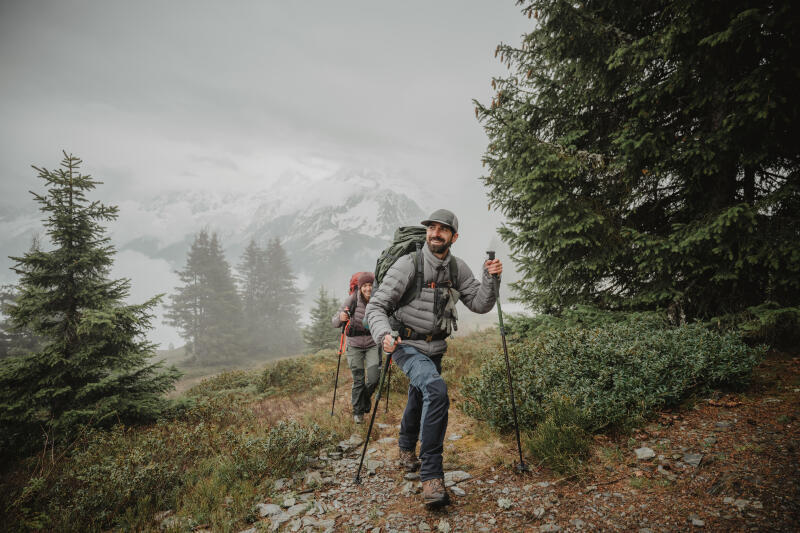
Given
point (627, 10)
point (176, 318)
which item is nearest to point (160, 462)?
point (627, 10)

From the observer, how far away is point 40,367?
7.55m

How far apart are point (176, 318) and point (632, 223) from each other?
46.3 m

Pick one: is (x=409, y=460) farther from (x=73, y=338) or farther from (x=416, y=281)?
(x=73, y=338)

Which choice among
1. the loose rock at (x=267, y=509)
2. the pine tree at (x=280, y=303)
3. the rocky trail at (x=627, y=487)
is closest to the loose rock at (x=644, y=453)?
the rocky trail at (x=627, y=487)

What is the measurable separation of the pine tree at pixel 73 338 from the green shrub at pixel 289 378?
316cm

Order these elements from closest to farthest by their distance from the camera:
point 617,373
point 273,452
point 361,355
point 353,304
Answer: point 617,373, point 273,452, point 361,355, point 353,304

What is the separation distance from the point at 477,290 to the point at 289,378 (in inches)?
379

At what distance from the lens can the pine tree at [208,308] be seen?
37.7 m

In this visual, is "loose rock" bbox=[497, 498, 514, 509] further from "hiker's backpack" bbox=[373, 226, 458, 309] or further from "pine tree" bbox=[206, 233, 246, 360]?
"pine tree" bbox=[206, 233, 246, 360]

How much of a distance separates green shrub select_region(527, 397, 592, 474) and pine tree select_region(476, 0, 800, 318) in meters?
3.64

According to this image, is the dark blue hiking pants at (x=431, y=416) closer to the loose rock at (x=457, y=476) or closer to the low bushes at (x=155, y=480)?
the loose rock at (x=457, y=476)

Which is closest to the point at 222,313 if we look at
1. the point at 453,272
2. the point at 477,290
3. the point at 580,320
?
the point at 580,320

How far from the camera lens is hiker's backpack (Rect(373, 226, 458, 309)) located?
4047 mm

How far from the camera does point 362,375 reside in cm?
671
